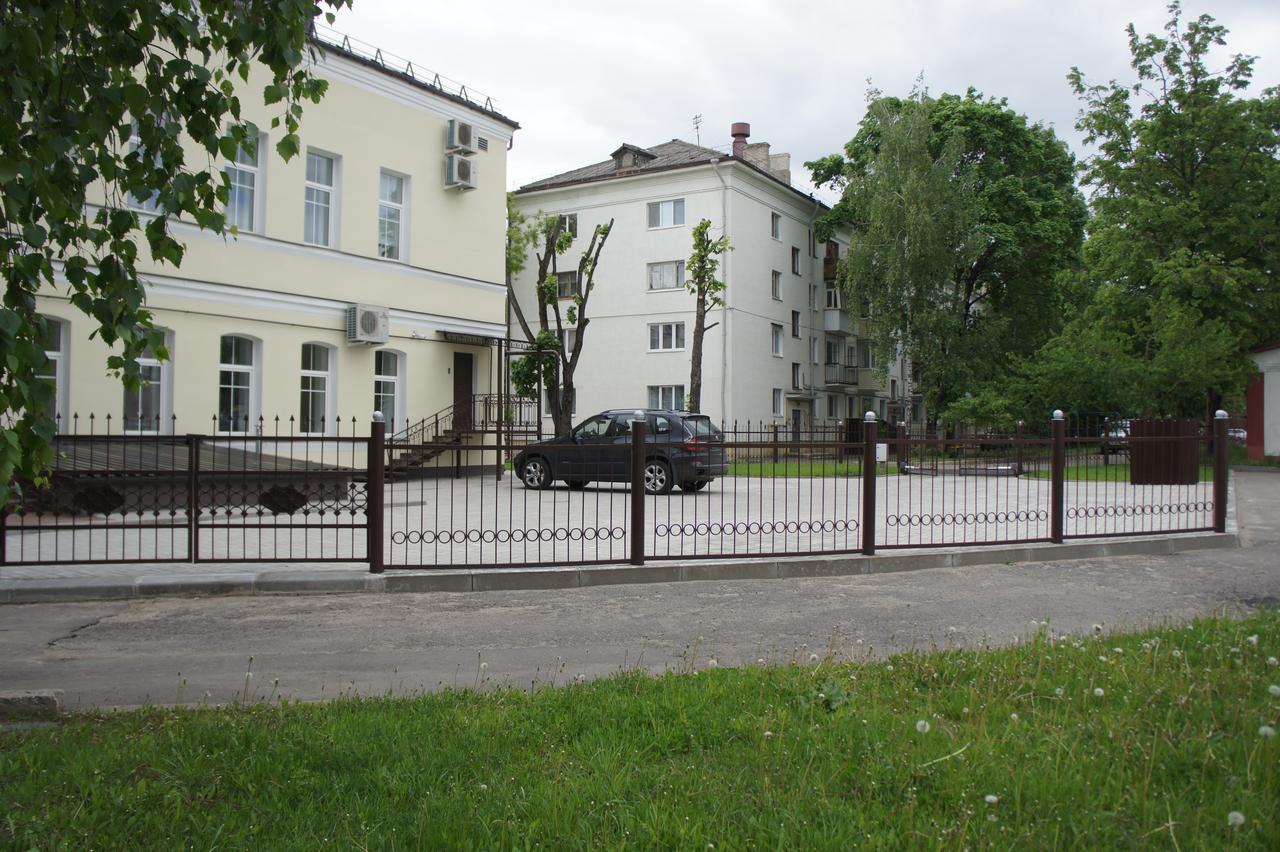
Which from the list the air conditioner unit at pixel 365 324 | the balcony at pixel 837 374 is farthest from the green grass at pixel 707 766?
the balcony at pixel 837 374

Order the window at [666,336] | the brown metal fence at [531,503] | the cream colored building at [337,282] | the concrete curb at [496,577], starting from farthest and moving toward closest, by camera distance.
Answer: the window at [666,336], the cream colored building at [337,282], the brown metal fence at [531,503], the concrete curb at [496,577]

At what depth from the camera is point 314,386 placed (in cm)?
2089

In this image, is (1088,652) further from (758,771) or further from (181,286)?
(181,286)

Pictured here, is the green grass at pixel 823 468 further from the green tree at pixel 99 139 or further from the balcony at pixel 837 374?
the balcony at pixel 837 374

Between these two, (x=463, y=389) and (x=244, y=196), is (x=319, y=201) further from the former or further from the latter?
(x=463, y=389)

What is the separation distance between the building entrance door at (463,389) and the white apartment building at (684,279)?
51.8 feet

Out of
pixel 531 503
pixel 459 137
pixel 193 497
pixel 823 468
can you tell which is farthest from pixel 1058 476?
pixel 459 137

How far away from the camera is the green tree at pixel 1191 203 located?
3241 cm

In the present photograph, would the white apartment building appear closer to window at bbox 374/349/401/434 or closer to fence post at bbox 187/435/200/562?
window at bbox 374/349/401/434

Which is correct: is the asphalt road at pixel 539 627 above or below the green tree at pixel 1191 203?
below

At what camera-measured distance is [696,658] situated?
19.9ft

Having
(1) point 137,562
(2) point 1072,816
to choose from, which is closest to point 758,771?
(2) point 1072,816

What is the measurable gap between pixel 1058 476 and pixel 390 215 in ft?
55.1

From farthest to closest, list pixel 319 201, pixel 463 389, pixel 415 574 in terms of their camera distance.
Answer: pixel 463 389 < pixel 319 201 < pixel 415 574
